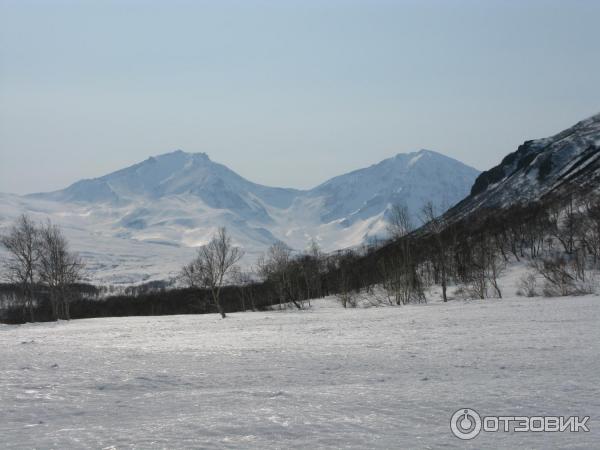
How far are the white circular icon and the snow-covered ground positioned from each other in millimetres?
157

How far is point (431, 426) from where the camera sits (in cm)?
992

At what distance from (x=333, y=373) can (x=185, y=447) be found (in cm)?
734

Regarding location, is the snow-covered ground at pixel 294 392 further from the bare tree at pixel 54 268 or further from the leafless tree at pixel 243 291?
the leafless tree at pixel 243 291

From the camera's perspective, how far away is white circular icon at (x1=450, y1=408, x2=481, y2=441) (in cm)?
944

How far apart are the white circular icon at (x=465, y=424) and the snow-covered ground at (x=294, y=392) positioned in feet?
0.51

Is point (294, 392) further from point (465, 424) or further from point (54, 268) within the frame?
point (54, 268)

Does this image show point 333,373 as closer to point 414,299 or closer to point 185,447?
point 185,447

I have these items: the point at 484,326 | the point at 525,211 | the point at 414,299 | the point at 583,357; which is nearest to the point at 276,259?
the point at 414,299

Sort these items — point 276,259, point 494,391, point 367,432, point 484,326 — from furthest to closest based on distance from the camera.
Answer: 1. point 276,259
2. point 484,326
3. point 494,391
4. point 367,432

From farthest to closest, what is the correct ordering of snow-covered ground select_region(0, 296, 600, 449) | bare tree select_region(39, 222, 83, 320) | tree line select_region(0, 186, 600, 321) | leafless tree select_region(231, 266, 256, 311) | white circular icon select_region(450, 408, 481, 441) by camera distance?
1. leafless tree select_region(231, 266, 256, 311)
2. bare tree select_region(39, 222, 83, 320)
3. tree line select_region(0, 186, 600, 321)
4. white circular icon select_region(450, 408, 481, 441)
5. snow-covered ground select_region(0, 296, 600, 449)

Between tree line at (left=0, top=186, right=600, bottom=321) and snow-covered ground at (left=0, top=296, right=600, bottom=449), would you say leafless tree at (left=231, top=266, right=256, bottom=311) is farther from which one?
snow-covered ground at (left=0, top=296, right=600, bottom=449)

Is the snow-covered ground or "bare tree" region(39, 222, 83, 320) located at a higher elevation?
"bare tree" region(39, 222, 83, 320)

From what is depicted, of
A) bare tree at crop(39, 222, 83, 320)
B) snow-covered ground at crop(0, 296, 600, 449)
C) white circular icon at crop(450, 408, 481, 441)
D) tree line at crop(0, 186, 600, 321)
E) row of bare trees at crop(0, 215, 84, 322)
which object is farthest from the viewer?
bare tree at crop(39, 222, 83, 320)

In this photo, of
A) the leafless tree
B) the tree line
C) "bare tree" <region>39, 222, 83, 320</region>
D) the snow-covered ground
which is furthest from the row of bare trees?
the snow-covered ground
